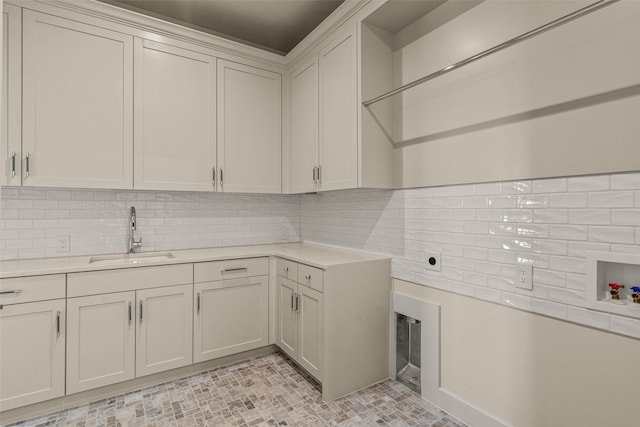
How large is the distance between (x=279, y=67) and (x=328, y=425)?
2819mm

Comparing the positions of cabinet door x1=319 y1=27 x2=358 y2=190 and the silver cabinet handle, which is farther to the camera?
cabinet door x1=319 y1=27 x2=358 y2=190

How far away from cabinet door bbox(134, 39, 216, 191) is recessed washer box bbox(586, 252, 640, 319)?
2.52 metres

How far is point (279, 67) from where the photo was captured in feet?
10.6

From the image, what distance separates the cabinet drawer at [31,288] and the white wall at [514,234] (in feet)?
6.76

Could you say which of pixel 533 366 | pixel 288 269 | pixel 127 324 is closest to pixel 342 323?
pixel 288 269

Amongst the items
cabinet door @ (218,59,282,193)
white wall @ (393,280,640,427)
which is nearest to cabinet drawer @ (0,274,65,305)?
cabinet door @ (218,59,282,193)

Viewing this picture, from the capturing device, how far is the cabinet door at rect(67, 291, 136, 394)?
2.22 meters

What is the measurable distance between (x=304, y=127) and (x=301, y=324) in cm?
158

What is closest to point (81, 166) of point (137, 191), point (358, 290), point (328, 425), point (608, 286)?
point (137, 191)

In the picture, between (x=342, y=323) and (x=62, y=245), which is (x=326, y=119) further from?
(x=62, y=245)

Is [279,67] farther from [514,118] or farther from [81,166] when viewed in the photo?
[514,118]

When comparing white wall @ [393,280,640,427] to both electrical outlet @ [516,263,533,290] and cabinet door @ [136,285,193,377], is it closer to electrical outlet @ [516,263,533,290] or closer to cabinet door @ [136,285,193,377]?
electrical outlet @ [516,263,533,290]

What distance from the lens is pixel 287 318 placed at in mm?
2791

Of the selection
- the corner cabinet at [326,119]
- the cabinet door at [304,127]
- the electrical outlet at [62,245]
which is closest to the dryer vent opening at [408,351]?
the corner cabinet at [326,119]
